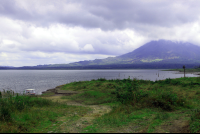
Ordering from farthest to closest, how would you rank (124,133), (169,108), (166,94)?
(166,94)
(169,108)
(124,133)

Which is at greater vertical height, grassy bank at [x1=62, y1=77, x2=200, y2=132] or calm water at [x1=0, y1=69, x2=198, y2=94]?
Result: grassy bank at [x1=62, y1=77, x2=200, y2=132]

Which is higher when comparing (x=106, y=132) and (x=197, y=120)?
(x=197, y=120)

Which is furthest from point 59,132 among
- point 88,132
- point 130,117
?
point 130,117

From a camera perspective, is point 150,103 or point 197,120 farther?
point 150,103

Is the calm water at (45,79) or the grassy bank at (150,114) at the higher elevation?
the grassy bank at (150,114)

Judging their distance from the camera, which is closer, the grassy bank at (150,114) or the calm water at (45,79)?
the grassy bank at (150,114)

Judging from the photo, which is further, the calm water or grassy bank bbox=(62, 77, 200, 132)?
the calm water

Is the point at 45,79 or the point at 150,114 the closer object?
the point at 150,114

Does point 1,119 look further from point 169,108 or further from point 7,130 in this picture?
point 169,108

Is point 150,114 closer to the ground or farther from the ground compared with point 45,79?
farther from the ground

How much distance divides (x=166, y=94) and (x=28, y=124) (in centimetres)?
951

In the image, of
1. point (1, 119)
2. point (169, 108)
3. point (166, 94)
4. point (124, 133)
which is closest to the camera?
point (124, 133)

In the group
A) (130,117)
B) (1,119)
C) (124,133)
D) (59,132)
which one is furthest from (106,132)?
(1,119)

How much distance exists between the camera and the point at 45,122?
27.0 ft
